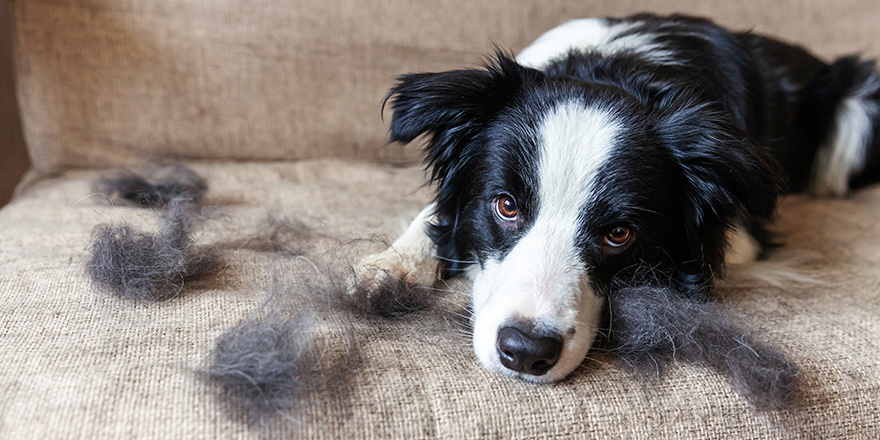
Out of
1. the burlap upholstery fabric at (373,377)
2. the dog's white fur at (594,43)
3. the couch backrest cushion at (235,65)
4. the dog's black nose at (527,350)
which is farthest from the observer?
the couch backrest cushion at (235,65)

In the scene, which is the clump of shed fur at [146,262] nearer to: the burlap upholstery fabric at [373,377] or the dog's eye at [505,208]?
the burlap upholstery fabric at [373,377]

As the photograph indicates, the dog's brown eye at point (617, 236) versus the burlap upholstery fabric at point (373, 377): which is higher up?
the dog's brown eye at point (617, 236)

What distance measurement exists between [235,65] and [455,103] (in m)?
1.19

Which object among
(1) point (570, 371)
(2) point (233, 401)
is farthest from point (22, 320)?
(1) point (570, 371)

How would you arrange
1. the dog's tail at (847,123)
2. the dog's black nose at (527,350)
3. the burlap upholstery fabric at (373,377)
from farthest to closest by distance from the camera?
the dog's tail at (847,123) < the dog's black nose at (527,350) < the burlap upholstery fabric at (373,377)

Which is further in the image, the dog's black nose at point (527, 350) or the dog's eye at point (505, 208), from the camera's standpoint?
the dog's eye at point (505, 208)

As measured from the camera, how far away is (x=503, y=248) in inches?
56.6

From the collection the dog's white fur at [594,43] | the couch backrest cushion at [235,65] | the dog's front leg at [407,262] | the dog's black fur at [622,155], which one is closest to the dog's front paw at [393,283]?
the dog's front leg at [407,262]

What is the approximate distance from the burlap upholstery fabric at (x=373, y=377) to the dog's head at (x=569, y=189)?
0.10 m

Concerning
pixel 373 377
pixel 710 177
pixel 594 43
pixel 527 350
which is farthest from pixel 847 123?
pixel 373 377

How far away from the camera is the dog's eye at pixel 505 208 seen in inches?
56.7

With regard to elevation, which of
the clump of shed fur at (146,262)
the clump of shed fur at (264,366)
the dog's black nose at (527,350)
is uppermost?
the dog's black nose at (527,350)

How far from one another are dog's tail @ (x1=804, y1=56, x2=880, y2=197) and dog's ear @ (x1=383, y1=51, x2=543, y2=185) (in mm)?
1467

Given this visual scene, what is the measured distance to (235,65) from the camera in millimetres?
2379
